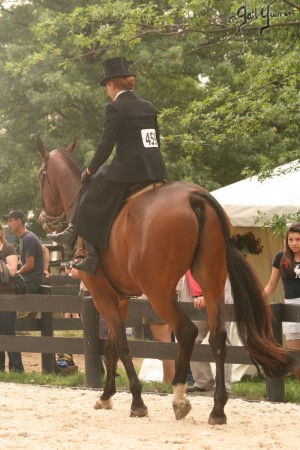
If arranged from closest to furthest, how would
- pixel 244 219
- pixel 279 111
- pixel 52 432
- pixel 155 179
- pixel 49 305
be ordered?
pixel 52 432, pixel 155 179, pixel 49 305, pixel 279 111, pixel 244 219

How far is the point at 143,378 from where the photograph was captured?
41.2ft

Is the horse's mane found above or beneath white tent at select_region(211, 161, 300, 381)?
above

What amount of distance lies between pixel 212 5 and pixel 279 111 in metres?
1.82

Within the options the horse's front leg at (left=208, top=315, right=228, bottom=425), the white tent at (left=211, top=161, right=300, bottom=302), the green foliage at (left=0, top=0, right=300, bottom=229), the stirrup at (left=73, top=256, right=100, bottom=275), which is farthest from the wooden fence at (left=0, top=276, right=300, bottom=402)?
the green foliage at (left=0, top=0, right=300, bottom=229)

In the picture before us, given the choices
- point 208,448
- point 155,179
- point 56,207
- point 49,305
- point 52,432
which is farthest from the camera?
point 49,305

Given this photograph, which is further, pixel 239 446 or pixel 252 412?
pixel 252 412

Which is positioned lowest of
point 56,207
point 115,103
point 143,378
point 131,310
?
point 143,378

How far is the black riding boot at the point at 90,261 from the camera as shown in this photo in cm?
906

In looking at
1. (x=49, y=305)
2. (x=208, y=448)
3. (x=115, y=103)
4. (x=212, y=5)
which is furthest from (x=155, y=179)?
(x=212, y=5)

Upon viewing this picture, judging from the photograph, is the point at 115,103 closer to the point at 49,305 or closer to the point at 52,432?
the point at 52,432

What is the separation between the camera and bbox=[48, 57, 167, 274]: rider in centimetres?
882

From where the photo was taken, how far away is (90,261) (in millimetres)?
9086

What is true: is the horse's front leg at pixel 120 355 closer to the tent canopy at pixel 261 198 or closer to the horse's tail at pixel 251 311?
the horse's tail at pixel 251 311

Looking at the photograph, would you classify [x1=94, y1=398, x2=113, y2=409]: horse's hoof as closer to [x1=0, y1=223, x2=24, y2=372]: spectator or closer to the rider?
the rider
